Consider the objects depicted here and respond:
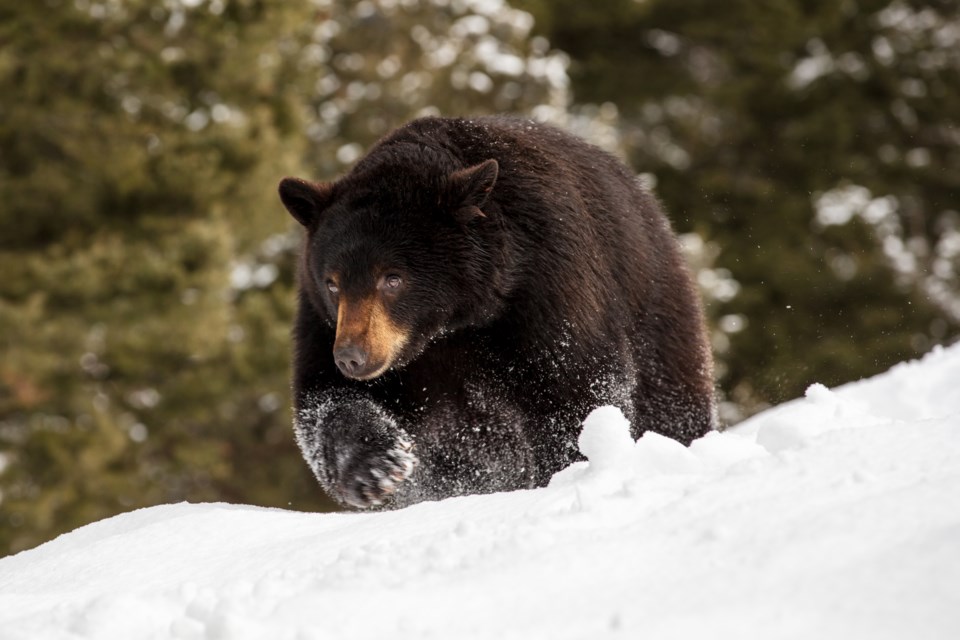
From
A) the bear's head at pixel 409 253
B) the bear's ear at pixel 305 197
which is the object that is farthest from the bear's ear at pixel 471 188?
the bear's ear at pixel 305 197

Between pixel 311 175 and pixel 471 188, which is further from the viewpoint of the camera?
pixel 311 175

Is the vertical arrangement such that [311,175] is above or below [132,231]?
above

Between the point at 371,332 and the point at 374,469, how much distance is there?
583mm

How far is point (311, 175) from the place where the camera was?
15.9 meters

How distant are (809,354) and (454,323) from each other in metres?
14.7

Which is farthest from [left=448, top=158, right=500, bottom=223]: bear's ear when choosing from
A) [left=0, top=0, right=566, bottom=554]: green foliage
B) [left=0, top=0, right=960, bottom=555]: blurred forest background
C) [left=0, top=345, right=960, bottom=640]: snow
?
[left=0, top=0, right=566, bottom=554]: green foliage

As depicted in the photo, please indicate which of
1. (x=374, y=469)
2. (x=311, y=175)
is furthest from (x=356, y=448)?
(x=311, y=175)

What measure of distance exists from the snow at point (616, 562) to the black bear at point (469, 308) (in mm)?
1354

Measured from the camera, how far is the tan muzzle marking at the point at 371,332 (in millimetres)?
5004

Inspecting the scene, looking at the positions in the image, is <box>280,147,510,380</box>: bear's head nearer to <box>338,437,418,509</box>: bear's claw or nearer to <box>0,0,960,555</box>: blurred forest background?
<box>338,437,418,509</box>: bear's claw

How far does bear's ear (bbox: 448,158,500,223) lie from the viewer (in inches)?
198

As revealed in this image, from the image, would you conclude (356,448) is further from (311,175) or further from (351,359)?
(311,175)

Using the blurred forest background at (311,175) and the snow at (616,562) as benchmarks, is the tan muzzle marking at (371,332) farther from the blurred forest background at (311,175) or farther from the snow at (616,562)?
the blurred forest background at (311,175)

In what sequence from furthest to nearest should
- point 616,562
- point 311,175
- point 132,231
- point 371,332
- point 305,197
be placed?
point 311,175, point 132,231, point 305,197, point 371,332, point 616,562
